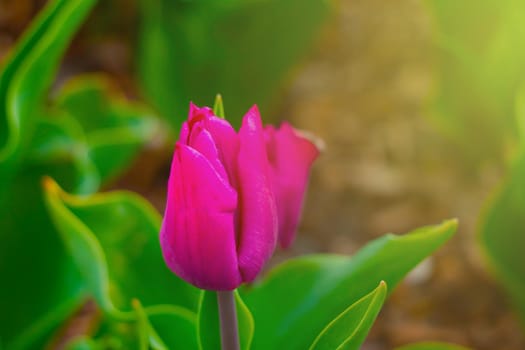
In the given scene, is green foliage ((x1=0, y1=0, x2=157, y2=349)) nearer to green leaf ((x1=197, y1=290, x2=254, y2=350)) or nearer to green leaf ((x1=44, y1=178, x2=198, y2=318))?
green leaf ((x1=44, y1=178, x2=198, y2=318))

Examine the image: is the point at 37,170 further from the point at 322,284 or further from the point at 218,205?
the point at 218,205

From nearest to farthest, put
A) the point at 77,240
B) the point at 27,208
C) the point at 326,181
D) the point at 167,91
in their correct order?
the point at 77,240, the point at 27,208, the point at 167,91, the point at 326,181

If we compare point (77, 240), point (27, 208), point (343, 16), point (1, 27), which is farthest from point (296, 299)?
point (343, 16)

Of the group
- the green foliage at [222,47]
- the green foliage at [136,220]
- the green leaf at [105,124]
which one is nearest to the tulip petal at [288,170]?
the green foliage at [136,220]

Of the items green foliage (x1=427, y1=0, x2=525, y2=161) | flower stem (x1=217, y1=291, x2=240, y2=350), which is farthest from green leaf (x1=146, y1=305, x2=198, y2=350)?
green foliage (x1=427, y1=0, x2=525, y2=161)

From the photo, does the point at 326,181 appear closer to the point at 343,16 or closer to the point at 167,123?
the point at 167,123

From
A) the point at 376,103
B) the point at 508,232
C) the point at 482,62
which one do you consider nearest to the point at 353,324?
the point at 508,232

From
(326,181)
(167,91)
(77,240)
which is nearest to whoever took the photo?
(77,240)

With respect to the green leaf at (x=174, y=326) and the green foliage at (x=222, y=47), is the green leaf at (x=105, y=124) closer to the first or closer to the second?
the green foliage at (x=222, y=47)
